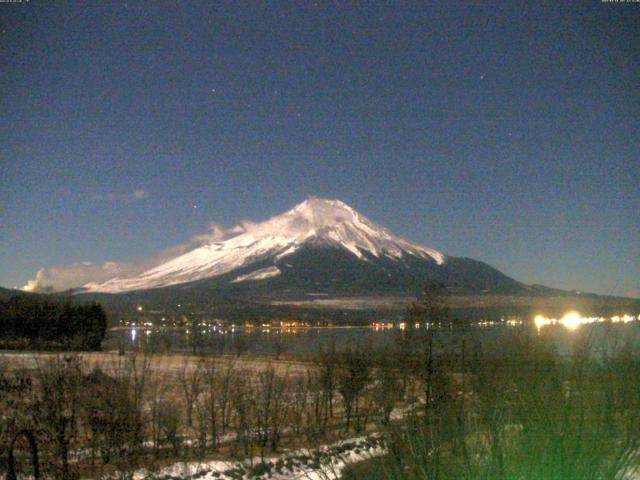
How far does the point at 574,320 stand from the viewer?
23.3 ft

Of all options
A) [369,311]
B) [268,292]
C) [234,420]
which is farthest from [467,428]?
[268,292]

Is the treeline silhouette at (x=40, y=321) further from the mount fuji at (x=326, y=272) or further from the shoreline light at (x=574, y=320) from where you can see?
the mount fuji at (x=326, y=272)

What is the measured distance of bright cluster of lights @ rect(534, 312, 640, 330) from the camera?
6.55 metres

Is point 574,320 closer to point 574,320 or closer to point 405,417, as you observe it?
point 574,320

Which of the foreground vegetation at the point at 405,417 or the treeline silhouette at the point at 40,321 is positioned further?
the treeline silhouette at the point at 40,321

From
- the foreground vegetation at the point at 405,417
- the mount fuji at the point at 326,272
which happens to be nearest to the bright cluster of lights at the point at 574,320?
the foreground vegetation at the point at 405,417

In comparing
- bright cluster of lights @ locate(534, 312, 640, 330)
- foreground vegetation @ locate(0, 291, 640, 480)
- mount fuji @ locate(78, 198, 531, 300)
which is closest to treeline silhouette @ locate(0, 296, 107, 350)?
foreground vegetation @ locate(0, 291, 640, 480)

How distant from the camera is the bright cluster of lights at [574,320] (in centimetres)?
655

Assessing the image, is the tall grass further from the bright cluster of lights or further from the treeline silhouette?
the treeline silhouette

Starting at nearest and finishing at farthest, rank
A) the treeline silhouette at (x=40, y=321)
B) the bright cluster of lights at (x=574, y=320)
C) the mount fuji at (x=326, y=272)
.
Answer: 1. the bright cluster of lights at (x=574, y=320)
2. the treeline silhouette at (x=40, y=321)
3. the mount fuji at (x=326, y=272)

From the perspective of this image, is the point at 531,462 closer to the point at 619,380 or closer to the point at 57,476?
the point at 619,380

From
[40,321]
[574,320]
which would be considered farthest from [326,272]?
[574,320]

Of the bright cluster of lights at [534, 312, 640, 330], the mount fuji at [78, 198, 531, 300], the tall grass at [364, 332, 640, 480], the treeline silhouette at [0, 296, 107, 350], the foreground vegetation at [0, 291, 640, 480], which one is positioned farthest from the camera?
the mount fuji at [78, 198, 531, 300]

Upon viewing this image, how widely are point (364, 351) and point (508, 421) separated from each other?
16.5m
